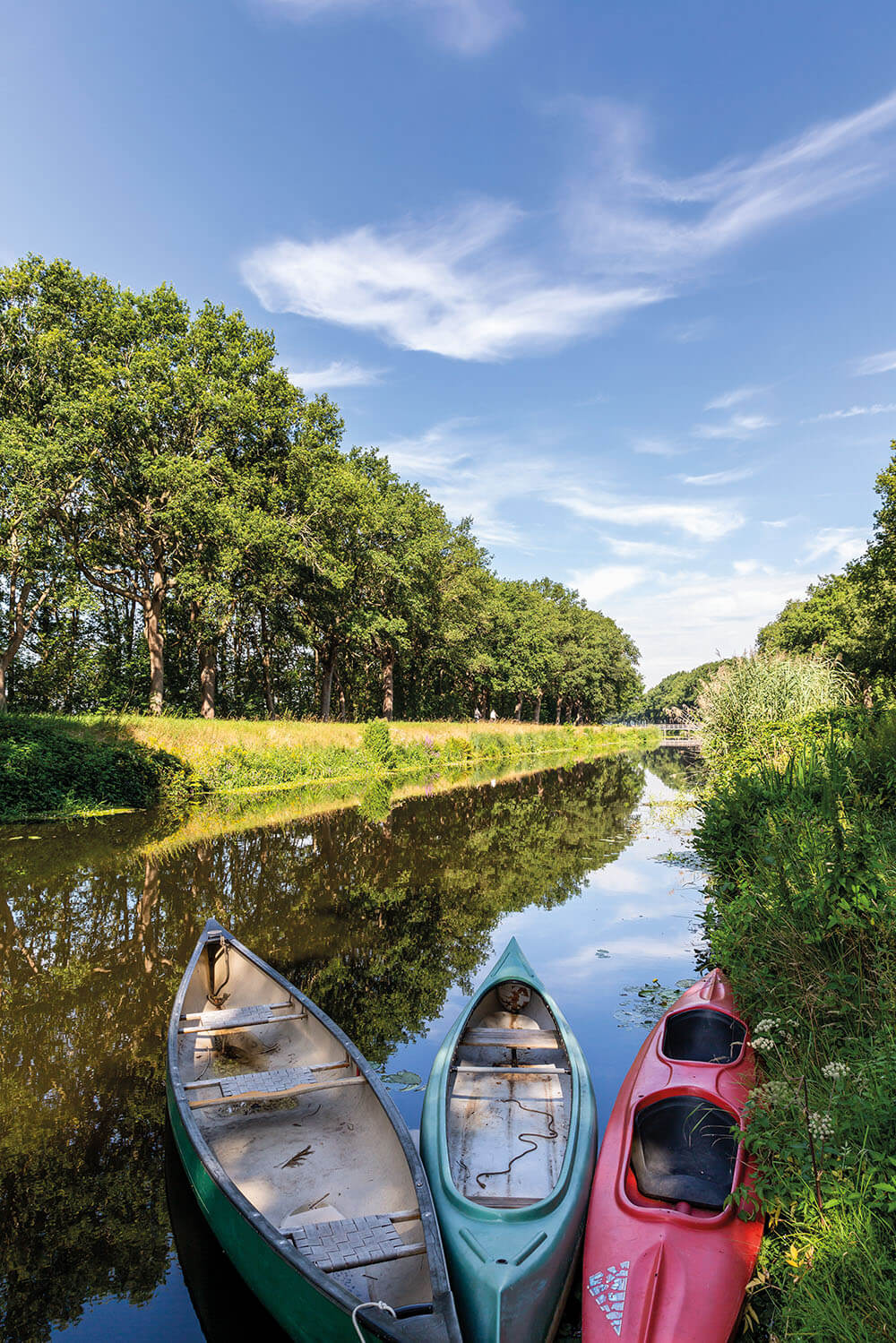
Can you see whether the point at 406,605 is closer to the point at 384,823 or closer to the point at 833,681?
the point at 384,823

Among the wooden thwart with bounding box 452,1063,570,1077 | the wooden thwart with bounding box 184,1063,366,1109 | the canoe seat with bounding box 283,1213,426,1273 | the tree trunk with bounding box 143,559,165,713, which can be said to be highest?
the tree trunk with bounding box 143,559,165,713

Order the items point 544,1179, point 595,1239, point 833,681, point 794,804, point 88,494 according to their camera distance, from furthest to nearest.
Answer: point 88,494, point 833,681, point 794,804, point 544,1179, point 595,1239

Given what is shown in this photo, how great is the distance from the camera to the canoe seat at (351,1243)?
3043mm

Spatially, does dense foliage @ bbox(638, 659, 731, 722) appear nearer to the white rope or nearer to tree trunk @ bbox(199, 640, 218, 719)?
tree trunk @ bbox(199, 640, 218, 719)

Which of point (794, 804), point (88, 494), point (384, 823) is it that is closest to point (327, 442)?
point (88, 494)

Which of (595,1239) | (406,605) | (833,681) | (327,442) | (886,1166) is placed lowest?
(595,1239)

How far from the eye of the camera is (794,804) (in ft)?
23.1

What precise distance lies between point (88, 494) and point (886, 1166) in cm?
2868

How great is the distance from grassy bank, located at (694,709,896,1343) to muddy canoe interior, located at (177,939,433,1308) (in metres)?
1.74

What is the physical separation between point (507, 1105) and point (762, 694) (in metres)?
11.9

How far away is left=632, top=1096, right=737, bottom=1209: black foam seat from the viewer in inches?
160

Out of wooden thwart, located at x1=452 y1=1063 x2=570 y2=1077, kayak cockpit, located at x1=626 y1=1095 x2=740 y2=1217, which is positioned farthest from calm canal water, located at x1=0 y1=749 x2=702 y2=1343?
kayak cockpit, located at x1=626 y1=1095 x2=740 y2=1217

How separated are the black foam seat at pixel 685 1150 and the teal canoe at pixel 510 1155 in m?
0.34

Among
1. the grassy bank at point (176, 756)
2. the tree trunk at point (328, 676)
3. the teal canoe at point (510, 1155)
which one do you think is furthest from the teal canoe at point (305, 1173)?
the tree trunk at point (328, 676)
